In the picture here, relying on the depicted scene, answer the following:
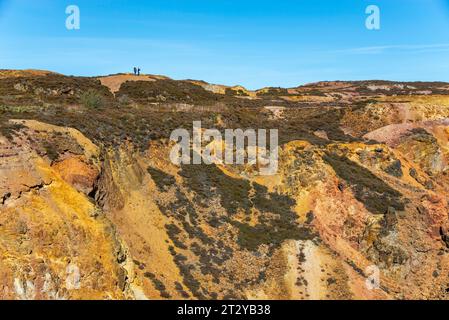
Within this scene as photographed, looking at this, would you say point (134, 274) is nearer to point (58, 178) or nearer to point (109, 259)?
point (109, 259)

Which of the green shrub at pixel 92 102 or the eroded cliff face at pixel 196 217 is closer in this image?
the eroded cliff face at pixel 196 217

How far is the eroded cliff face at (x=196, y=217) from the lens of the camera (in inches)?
947

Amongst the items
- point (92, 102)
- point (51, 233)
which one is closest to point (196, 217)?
point (51, 233)

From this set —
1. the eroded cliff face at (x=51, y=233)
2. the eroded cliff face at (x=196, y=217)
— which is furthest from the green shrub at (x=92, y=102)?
the eroded cliff face at (x=51, y=233)

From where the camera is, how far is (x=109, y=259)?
25344mm

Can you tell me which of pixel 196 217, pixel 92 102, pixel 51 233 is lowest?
pixel 196 217

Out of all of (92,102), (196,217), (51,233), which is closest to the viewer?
(51,233)

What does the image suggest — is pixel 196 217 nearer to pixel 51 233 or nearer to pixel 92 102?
pixel 51 233

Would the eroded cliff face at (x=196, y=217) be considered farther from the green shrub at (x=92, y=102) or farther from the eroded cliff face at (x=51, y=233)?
the green shrub at (x=92, y=102)

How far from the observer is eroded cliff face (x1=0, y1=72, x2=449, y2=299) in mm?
24047

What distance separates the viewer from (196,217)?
118 ft

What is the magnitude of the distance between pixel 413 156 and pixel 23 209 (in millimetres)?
50988

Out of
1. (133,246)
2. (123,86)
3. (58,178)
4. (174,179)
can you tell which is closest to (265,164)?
(174,179)

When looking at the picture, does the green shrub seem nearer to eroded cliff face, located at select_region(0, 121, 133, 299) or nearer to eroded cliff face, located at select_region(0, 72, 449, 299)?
eroded cliff face, located at select_region(0, 72, 449, 299)
